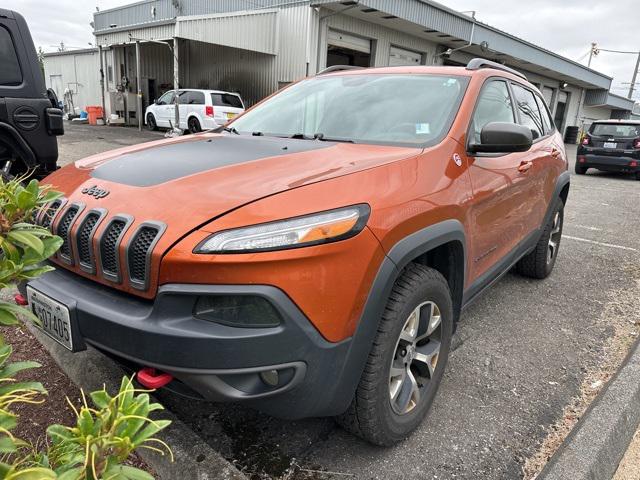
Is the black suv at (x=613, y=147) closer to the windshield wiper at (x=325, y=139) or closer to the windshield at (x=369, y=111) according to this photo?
the windshield at (x=369, y=111)

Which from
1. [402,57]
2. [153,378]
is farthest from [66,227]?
[402,57]

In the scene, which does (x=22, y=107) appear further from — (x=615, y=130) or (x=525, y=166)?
(x=615, y=130)

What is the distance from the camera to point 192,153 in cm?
237

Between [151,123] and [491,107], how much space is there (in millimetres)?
19513

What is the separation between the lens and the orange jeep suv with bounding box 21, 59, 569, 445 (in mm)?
1592

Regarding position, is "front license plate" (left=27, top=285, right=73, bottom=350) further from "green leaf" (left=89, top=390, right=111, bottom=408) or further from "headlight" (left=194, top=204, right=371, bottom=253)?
"green leaf" (left=89, top=390, right=111, bottom=408)

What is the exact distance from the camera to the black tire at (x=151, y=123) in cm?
1997

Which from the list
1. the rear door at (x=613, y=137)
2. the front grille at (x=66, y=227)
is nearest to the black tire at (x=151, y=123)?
the rear door at (x=613, y=137)

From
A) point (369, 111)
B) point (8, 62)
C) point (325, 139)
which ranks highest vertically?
point (8, 62)

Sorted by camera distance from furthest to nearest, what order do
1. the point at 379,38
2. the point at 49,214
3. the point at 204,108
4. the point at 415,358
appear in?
the point at 379,38
the point at 204,108
the point at 415,358
the point at 49,214

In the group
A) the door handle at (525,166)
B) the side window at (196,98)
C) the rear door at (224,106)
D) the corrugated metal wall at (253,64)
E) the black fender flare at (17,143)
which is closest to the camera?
the door handle at (525,166)

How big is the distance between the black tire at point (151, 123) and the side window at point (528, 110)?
18209mm

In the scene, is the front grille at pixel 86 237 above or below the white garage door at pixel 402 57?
below

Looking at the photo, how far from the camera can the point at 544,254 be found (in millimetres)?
4293
